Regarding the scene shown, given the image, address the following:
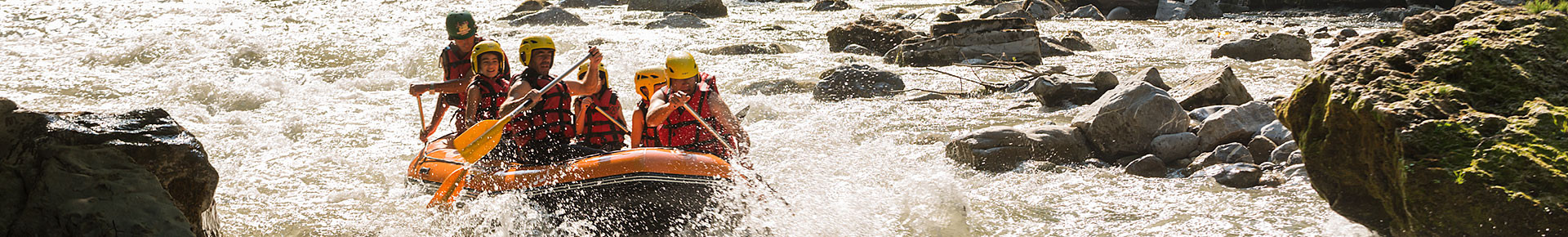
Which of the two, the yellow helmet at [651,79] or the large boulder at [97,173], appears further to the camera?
the yellow helmet at [651,79]

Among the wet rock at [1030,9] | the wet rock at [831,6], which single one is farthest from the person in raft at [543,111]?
the wet rock at [831,6]

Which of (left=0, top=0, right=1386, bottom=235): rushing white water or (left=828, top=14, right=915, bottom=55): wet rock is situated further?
(left=828, top=14, right=915, bottom=55): wet rock

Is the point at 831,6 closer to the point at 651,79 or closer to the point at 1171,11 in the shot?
the point at 1171,11

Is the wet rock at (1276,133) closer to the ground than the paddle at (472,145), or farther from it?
closer to the ground

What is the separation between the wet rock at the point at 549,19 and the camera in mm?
17625

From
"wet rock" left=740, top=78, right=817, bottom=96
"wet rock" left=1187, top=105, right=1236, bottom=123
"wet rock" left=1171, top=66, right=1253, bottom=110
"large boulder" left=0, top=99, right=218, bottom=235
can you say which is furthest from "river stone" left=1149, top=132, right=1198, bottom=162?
"large boulder" left=0, top=99, right=218, bottom=235

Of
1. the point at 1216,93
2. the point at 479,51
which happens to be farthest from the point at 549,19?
the point at 479,51

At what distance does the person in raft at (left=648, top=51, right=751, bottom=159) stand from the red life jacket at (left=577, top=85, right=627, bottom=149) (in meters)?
0.26

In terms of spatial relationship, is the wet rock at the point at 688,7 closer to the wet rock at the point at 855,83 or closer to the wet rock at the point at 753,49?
the wet rock at the point at 753,49

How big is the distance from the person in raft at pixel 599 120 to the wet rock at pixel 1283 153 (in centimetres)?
335

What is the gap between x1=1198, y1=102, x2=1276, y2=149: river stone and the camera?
6352mm

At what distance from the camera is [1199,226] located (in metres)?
4.98

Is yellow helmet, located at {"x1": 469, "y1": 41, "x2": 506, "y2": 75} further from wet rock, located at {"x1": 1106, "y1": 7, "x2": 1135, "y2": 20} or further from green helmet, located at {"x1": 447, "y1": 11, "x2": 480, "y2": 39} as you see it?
wet rock, located at {"x1": 1106, "y1": 7, "x2": 1135, "y2": 20}

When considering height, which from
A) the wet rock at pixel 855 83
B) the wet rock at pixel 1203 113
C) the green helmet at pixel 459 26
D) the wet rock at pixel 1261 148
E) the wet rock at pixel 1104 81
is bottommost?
the wet rock at pixel 855 83
